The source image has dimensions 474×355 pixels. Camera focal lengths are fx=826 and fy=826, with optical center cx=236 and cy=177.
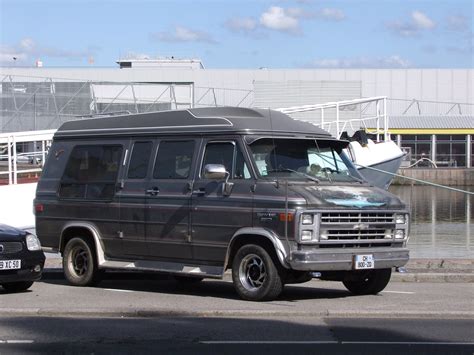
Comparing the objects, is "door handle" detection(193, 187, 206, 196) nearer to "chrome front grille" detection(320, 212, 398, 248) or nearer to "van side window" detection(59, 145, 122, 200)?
"van side window" detection(59, 145, 122, 200)

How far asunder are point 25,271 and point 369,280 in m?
4.98

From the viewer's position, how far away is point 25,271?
39.2ft

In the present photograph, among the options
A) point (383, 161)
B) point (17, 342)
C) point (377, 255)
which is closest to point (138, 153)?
point (377, 255)

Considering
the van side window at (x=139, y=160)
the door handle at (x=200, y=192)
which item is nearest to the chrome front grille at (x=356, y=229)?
the door handle at (x=200, y=192)

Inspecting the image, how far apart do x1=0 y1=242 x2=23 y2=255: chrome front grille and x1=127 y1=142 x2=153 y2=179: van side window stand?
6.32ft

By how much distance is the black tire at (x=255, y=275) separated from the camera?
1080 cm

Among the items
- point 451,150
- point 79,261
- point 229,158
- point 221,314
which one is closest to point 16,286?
point 79,261

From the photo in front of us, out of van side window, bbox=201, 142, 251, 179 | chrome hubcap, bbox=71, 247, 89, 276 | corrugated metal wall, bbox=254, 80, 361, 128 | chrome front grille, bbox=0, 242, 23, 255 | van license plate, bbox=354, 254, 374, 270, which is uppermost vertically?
corrugated metal wall, bbox=254, 80, 361, 128

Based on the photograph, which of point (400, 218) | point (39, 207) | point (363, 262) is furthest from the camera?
point (39, 207)

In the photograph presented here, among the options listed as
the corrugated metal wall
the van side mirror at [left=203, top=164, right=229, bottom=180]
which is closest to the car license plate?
the van side mirror at [left=203, top=164, right=229, bottom=180]

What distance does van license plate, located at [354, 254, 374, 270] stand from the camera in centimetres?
1091

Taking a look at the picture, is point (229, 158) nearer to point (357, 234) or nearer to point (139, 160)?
point (139, 160)

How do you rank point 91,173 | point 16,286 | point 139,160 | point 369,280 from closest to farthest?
point 369,280, point 16,286, point 139,160, point 91,173

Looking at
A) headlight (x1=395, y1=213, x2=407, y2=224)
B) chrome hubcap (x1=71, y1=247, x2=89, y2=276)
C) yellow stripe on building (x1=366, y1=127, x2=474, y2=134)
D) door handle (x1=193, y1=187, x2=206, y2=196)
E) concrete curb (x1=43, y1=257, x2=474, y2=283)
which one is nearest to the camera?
headlight (x1=395, y1=213, x2=407, y2=224)
